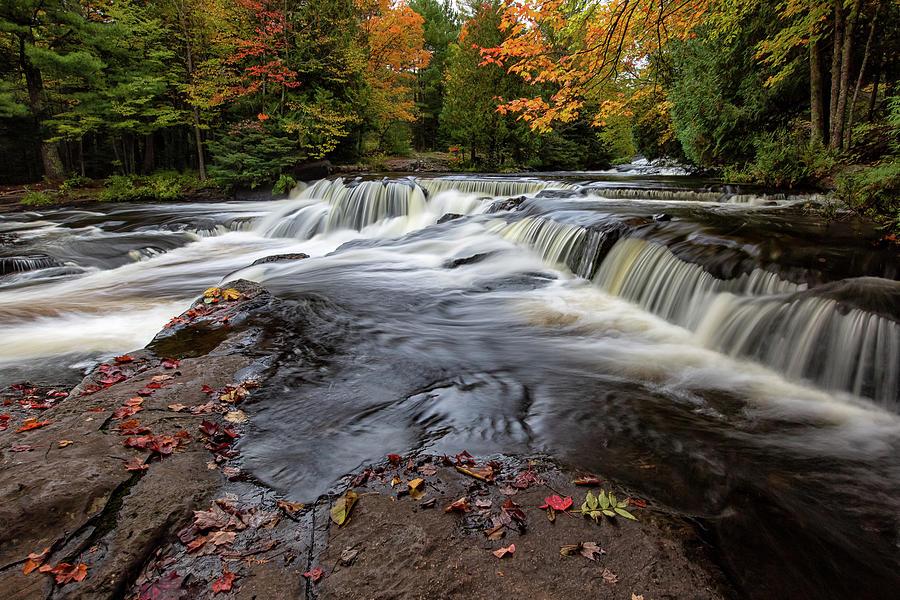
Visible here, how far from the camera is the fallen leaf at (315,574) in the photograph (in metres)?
1.69

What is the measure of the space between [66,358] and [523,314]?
16.9ft

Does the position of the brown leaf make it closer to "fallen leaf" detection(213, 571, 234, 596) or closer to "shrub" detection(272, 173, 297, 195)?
"fallen leaf" detection(213, 571, 234, 596)

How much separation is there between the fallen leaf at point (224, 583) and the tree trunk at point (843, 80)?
1150 cm

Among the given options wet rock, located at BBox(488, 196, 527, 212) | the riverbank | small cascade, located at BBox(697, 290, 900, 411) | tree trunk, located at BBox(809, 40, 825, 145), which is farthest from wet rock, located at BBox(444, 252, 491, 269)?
tree trunk, located at BBox(809, 40, 825, 145)

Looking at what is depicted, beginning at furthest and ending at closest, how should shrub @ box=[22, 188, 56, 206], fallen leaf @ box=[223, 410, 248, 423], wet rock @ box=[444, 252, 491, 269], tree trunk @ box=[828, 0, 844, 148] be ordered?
shrub @ box=[22, 188, 56, 206] < tree trunk @ box=[828, 0, 844, 148] < wet rock @ box=[444, 252, 491, 269] < fallen leaf @ box=[223, 410, 248, 423]

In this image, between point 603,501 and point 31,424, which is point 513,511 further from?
point 31,424

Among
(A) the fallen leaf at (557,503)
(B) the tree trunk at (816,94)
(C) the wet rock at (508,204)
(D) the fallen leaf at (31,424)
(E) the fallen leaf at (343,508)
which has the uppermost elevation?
(B) the tree trunk at (816,94)

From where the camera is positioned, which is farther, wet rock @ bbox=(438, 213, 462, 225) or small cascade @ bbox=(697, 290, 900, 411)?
wet rock @ bbox=(438, 213, 462, 225)

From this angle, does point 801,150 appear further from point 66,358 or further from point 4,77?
point 4,77

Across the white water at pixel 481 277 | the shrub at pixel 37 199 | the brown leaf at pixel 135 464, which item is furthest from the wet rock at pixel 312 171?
the brown leaf at pixel 135 464

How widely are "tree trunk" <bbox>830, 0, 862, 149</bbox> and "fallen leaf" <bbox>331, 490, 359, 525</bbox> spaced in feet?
36.0

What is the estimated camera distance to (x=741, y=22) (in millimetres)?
10398

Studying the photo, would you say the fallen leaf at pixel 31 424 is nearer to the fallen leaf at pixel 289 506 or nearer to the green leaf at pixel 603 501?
the fallen leaf at pixel 289 506

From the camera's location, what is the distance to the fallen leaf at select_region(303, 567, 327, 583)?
5.53ft
